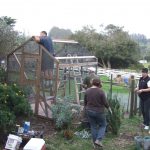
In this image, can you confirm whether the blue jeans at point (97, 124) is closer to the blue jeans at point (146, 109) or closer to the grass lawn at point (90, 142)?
the grass lawn at point (90, 142)

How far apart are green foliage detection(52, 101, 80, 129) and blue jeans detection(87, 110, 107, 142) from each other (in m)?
1.18

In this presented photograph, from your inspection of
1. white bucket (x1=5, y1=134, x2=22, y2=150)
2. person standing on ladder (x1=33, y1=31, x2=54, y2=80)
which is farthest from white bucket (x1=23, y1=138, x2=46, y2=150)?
person standing on ladder (x1=33, y1=31, x2=54, y2=80)

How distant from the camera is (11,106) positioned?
8641mm

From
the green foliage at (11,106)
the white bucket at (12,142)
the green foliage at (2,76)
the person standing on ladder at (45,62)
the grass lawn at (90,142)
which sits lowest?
the grass lawn at (90,142)

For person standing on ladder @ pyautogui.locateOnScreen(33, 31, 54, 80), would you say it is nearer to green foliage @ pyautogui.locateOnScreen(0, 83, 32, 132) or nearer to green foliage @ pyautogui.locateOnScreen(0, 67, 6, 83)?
green foliage @ pyautogui.locateOnScreen(0, 83, 32, 132)

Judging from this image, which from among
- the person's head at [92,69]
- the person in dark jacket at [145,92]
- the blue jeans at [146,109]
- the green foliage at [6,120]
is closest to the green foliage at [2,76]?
the person's head at [92,69]

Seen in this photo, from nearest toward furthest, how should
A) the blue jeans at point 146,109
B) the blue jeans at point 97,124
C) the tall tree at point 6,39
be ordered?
the blue jeans at point 97,124, the blue jeans at point 146,109, the tall tree at point 6,39

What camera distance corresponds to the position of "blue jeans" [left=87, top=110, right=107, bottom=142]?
7829 mm

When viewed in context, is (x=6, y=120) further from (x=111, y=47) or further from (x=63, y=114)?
(x=111, y=47)

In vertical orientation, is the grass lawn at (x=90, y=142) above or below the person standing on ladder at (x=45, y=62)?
below

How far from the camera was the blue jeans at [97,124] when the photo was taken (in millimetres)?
7829

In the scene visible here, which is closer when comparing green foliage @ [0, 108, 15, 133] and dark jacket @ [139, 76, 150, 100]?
green foliage @ [0, 108, 15, 133]

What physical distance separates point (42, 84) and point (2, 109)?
2171 mm

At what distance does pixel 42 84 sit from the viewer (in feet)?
32.6
